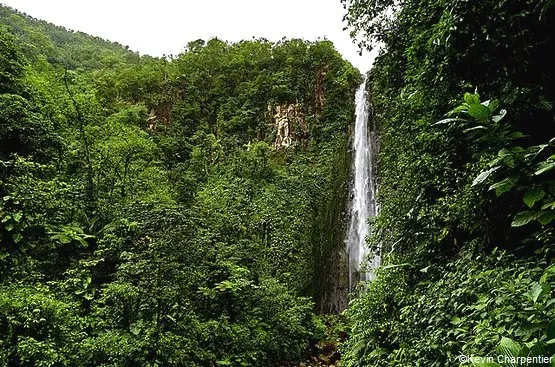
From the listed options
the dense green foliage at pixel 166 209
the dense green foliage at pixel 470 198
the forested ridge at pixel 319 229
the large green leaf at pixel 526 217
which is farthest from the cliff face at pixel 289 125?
the large green leaf at pixel 526 217

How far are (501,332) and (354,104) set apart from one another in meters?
19.8

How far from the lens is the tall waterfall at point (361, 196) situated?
1516 centimetres


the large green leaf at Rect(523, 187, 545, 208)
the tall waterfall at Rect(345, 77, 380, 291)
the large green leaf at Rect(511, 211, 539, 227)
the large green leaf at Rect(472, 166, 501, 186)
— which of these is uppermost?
the tall waterfall at Rect(345, 77, 380, 291)

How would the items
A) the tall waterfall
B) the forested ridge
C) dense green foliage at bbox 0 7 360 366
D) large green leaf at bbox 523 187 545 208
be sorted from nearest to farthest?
large green leaf at bbox 523 187 545 208 < the forested ridge < dense green foliage at bbox 0 7 360 366 < the tall waterfall

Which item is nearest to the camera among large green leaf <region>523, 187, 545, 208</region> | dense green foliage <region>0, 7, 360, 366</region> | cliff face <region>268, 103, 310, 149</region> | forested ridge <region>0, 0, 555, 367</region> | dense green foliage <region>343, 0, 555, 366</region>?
large green leaf <region>523, 187, 545, 208</region>

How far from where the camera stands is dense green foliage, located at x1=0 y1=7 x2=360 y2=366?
5.63m

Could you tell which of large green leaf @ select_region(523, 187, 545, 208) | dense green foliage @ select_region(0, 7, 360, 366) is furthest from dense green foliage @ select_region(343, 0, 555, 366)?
dense green foliage @ select_region(0, 7, 360, 366)

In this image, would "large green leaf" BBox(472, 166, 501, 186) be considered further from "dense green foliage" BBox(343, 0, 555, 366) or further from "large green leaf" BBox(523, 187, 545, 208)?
"large green leaf" BBox(523, 187, 545, 208)

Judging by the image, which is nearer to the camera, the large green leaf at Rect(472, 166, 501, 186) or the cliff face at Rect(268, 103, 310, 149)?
the large green leaf at Rect(472, 166, 501, 186)

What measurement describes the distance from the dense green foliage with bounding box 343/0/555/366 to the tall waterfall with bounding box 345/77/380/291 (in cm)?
980

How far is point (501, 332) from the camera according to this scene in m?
1.95

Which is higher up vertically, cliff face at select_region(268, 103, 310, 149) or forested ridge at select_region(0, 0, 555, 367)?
cliff face at select_region(268, 103, 310, 149)

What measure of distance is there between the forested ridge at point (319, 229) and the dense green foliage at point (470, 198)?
0.02m

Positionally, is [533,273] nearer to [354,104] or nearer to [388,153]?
[388,153]
